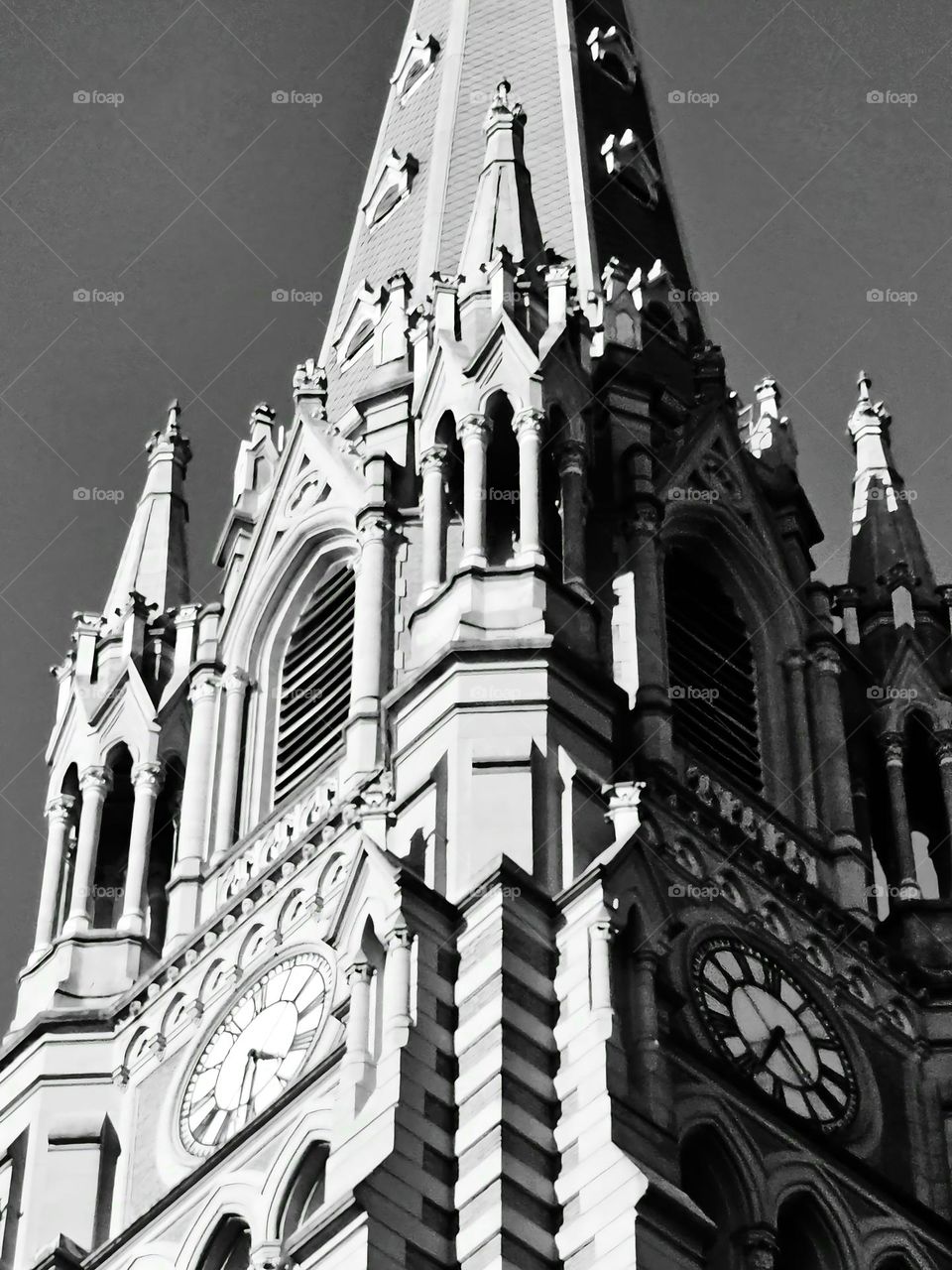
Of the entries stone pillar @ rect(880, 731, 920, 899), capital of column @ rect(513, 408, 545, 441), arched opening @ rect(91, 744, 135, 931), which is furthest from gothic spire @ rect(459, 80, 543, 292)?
arched opening @ rect(91, 744, 135, 931)

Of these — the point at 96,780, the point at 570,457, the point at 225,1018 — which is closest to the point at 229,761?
the point at 96,780

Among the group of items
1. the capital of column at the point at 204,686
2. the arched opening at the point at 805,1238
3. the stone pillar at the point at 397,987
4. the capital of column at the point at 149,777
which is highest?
the capital of column at the point at 204,686

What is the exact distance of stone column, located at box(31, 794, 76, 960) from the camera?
46250 mm

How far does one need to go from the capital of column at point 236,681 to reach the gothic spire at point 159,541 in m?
2.66

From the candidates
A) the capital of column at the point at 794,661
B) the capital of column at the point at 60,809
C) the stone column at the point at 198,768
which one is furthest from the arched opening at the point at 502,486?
the capital of column at the point at 60,809

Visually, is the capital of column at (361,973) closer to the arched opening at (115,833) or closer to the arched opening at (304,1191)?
the arched opening at (304,1191)

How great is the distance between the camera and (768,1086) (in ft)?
133

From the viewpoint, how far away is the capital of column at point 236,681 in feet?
155

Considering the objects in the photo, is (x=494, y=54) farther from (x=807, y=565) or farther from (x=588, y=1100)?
(x=588, y=1100)

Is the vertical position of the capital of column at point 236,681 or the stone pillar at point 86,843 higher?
the capital of column at point 236,681

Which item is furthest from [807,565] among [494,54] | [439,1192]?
[439,1192]

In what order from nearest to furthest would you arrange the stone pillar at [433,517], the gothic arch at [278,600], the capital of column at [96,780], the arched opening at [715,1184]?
the arched opening at [715,1184] → the stone pillar at [433,517] → the gothic arch at [278,600] → the capital of column at [96,780]

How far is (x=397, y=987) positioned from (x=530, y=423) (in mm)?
7995

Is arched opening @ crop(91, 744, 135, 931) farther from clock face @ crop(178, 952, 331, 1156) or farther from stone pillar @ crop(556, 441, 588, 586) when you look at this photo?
stone pillar @ crop(556, 441, 588, 586)
